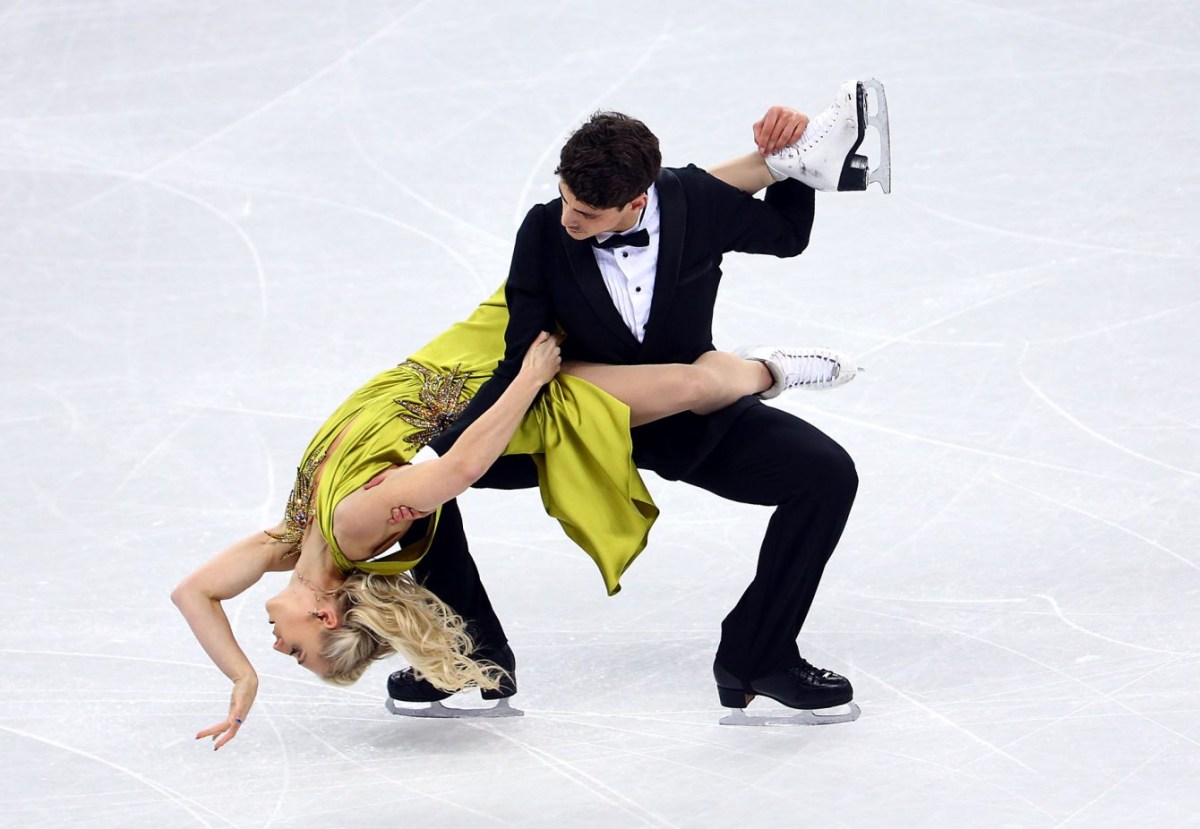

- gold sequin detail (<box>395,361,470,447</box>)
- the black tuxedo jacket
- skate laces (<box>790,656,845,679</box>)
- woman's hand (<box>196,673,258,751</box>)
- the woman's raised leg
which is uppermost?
the black tuxedo jacket

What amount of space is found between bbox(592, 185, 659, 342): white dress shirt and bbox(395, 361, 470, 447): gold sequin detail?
0.53 m

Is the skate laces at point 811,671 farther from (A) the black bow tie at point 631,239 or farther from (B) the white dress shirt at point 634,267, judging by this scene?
(A) the black bow tie at point 631,239

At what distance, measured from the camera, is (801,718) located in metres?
4.20

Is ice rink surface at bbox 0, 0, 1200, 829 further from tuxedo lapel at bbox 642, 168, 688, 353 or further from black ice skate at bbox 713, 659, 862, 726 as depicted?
tuxedo lapel at bbox 642, 168, 688, 353

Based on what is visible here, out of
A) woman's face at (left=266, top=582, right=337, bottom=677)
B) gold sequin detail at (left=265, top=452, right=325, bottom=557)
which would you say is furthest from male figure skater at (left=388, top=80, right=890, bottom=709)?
woman's face at (left=266, top=582, right=337, bottom=677)

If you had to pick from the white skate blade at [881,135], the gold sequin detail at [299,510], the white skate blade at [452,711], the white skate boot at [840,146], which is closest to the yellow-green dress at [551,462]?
the gold sequin detail at [299,510]

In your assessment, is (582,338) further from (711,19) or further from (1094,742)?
(711,19)

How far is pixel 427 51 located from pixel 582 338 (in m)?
4.19

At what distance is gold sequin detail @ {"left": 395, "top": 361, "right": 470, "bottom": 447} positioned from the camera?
432 cm

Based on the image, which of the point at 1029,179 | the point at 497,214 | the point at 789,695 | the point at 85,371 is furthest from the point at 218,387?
the point at 1029,179

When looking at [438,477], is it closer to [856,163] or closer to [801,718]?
[801,718]

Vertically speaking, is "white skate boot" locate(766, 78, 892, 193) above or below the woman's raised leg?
above

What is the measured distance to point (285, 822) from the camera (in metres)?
3.82

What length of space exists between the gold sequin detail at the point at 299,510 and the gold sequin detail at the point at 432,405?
24 cm
